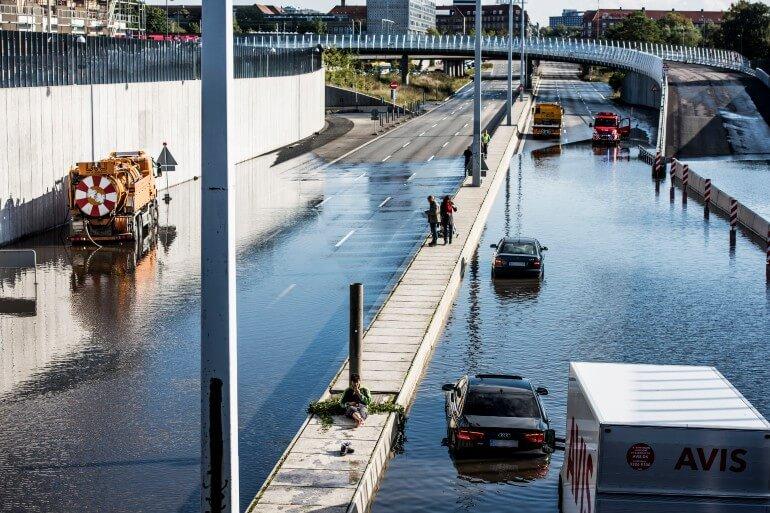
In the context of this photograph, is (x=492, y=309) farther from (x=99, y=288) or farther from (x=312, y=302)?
(x=99, y=288)

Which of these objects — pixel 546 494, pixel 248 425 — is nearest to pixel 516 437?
pixel 546 494

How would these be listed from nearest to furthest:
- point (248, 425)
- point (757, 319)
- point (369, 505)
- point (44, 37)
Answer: point (369, 505), point (248, 425), point (757, 319), point (44, 37)

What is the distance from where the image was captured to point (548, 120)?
84.2m

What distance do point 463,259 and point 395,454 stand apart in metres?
16.9

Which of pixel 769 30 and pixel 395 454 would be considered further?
pixel 769 30

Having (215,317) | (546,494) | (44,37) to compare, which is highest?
(44,37)

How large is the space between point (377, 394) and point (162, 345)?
654 centimetres

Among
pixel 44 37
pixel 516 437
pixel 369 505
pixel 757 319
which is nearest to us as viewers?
pixel 369 505

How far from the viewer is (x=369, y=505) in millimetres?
16188

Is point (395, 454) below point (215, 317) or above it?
below

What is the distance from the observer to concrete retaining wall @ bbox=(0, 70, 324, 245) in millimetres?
36812

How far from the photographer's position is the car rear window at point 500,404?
60.8 ft

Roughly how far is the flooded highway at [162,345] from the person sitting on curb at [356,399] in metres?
1.15

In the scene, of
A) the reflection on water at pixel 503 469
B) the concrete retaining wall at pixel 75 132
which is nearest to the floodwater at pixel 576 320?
the reflection on water at pixel 503 469
